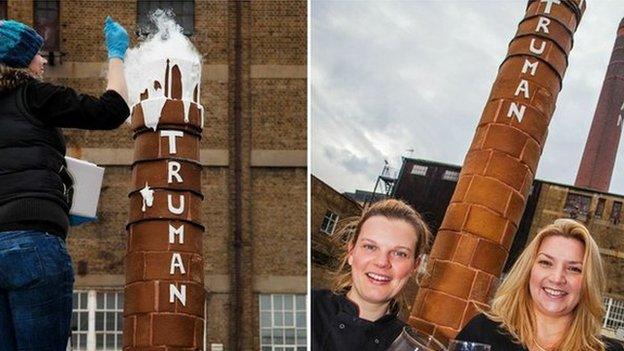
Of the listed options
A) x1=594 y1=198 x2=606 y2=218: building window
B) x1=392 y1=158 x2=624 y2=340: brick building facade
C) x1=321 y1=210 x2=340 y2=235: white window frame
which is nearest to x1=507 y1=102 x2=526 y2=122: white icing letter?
x1=392 y1=158 x2=624 y2=340: brick building facade

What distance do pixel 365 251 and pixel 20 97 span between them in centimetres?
86

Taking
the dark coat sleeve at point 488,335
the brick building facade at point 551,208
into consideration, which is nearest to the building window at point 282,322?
the brick building facade at point 551,208

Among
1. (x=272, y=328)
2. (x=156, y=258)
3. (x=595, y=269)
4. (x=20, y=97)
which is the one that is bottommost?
(x=272, y=328)

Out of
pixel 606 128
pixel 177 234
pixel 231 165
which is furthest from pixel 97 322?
pixel 606 128

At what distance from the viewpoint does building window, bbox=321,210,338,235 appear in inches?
88.5

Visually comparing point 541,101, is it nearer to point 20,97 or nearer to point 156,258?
point 20,97

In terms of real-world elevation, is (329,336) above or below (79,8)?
below

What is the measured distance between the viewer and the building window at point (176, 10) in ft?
29.5

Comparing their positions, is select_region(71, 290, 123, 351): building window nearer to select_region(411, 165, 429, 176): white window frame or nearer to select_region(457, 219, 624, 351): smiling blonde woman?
select_region(411, 165, 429, 176): white window frame

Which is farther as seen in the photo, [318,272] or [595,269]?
[318,272]

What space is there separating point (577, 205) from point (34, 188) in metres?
1.21

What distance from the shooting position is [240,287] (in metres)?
8.81

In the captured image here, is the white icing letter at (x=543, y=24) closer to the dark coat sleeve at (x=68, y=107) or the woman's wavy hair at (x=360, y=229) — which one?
the woman's wavy hair at (x=360, y=229)

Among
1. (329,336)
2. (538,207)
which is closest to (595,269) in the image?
(538,207)
